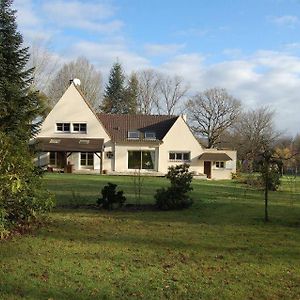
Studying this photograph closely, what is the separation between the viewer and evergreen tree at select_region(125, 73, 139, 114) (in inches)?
2953

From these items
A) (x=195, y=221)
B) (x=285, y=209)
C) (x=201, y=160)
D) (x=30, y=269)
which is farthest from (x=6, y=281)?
(x=201, y=160)

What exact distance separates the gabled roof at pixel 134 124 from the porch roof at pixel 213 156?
4565 millimetres

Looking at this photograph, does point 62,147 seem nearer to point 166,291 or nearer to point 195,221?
point 195,221

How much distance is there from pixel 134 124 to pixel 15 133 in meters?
30.2

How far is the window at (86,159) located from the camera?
1641 inches

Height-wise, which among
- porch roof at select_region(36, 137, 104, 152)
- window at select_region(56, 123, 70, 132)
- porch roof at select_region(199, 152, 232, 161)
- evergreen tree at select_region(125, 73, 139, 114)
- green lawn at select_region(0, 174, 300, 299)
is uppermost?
evergreen tree at select_region(125, 73, 139, 114)

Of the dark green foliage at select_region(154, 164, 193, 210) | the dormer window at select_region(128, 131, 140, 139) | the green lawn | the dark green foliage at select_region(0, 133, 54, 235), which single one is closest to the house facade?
the dormer window at select_region(128, 131, 140, 139)

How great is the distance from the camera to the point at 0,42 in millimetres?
17203

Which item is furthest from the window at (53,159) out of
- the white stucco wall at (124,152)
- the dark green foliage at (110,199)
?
the dark green foliage at (110,199)

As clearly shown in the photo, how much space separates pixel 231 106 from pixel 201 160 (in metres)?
26.5

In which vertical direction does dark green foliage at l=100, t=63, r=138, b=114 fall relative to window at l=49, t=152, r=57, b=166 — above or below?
above

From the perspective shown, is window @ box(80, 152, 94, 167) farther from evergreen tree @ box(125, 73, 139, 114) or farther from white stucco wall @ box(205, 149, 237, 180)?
evergreen tree @ box(125, 73, 139, 114)

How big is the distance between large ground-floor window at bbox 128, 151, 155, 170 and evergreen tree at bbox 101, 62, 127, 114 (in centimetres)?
3260

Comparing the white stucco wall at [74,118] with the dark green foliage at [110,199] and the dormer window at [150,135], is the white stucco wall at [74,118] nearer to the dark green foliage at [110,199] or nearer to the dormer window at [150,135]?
the dormer window at [150,135]
